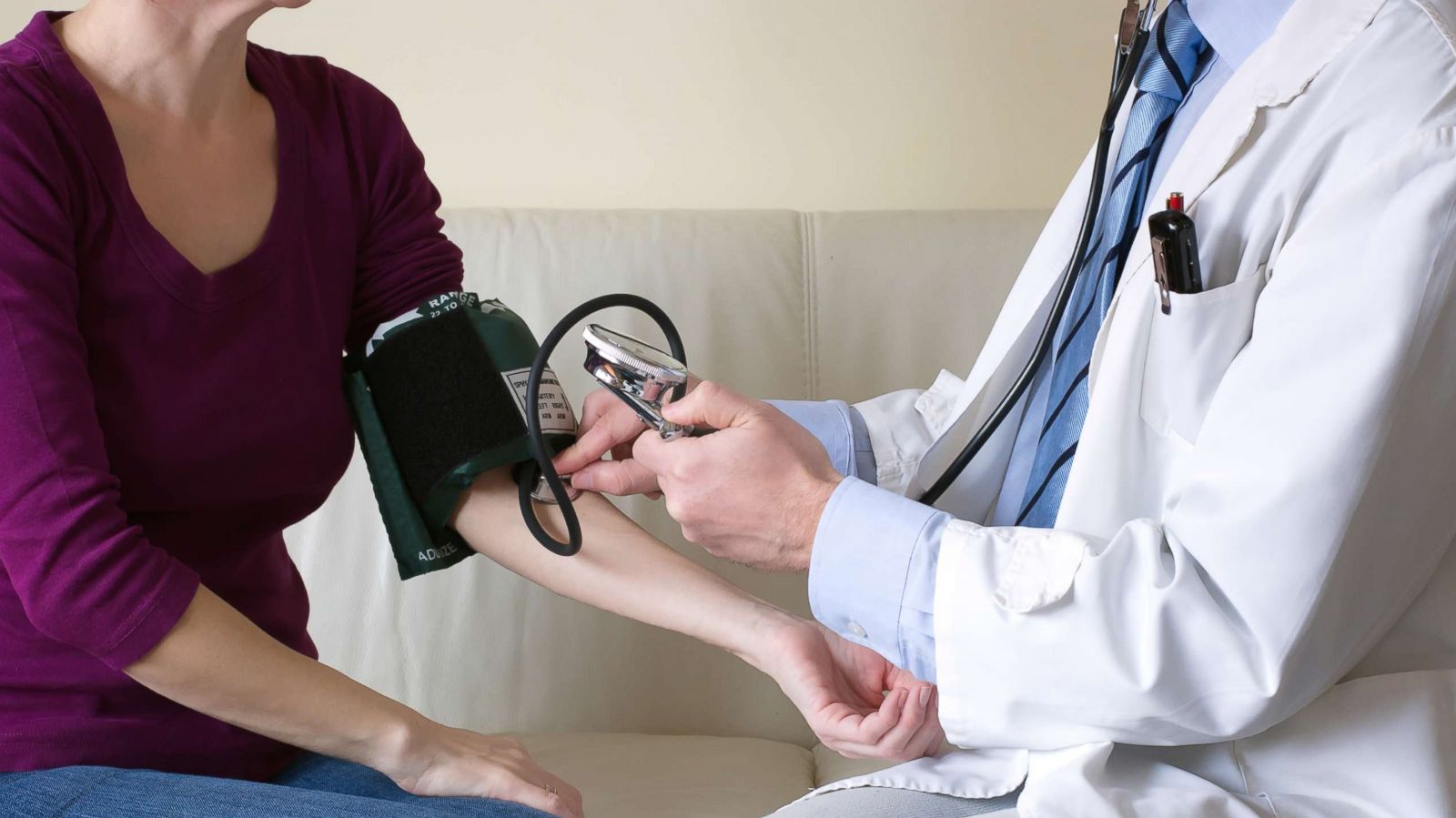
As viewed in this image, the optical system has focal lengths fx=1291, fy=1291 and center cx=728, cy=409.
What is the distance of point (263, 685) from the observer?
100 cm

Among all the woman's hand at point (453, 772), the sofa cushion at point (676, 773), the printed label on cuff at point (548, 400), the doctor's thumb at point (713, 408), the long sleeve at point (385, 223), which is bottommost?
the sofa cushion at point (676, 773)

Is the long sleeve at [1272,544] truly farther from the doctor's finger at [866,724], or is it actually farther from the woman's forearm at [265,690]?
the woman's forearm at [265,690]

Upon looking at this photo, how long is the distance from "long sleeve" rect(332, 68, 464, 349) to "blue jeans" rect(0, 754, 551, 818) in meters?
0.47

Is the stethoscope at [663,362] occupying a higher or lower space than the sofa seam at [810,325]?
higher

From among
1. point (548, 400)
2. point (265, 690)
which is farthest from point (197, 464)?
point (548, 400)

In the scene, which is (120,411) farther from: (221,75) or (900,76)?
(900,76)

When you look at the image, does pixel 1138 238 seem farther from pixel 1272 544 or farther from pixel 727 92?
pixel 727 92

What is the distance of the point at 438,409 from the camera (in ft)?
3.94

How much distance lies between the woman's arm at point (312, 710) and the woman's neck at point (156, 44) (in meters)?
0.42

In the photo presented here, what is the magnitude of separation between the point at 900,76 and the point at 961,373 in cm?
52

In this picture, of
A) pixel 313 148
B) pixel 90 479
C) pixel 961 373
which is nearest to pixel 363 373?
pixel 313 148

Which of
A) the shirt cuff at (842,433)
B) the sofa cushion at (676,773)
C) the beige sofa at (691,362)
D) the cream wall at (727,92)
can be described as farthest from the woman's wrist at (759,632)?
the cream wall at (727,92)

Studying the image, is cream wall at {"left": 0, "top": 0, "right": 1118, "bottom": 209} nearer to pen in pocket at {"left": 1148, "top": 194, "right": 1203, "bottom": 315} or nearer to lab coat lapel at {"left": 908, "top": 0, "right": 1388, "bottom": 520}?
lab coat lapel at {"left": 908, "top": 0, "right": 1388, "bottom": 520}

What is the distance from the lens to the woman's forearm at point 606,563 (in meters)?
1.22
